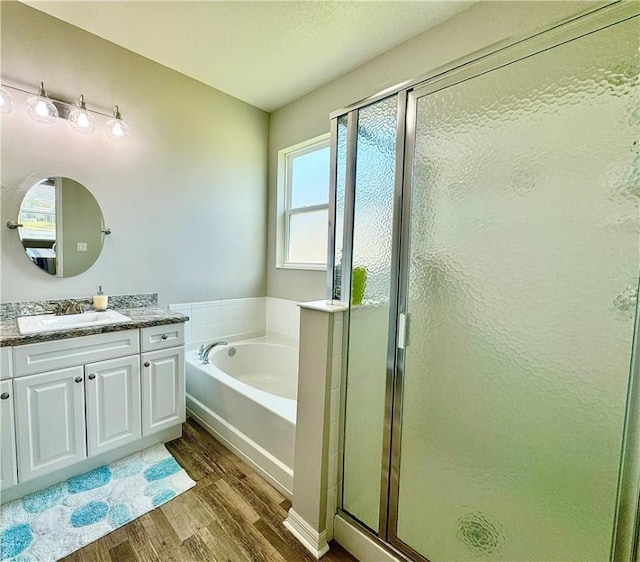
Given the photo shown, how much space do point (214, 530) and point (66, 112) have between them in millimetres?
2630

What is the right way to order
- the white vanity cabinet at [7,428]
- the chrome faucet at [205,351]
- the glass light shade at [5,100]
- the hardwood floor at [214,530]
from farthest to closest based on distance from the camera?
1. the chrome faucet at [205,351]
2. the glass light shade at [5,100]
3. the white vanity cabinet at [7,428]
4. the hardwood floor at [214,530]

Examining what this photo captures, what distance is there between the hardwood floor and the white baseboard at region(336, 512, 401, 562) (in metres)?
0.04

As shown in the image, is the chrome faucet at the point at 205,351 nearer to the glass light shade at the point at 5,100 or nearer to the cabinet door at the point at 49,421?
the cabinet door at the point at 49,421

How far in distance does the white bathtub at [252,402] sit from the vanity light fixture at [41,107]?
1892 millimetres

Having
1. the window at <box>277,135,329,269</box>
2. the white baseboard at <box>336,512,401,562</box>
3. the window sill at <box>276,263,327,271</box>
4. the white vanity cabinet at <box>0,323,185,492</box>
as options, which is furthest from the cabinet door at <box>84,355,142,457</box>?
the window at <box>277,135,329,269</box>

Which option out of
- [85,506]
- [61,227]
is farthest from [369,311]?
[61,227]

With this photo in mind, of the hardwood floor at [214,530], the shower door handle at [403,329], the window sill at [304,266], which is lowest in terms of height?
the hardwood floor at [214,530]

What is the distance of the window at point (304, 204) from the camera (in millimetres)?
2791

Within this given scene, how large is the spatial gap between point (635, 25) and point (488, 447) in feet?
4.00

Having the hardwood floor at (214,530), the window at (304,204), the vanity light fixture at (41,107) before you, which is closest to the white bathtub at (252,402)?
the hardwood floor at (214,530)

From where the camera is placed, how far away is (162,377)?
6.43 feet

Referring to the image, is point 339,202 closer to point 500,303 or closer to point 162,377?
point 500,303

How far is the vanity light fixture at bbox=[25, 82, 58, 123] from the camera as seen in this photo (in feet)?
5.94

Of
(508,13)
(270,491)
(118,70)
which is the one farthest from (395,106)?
(118,70)
